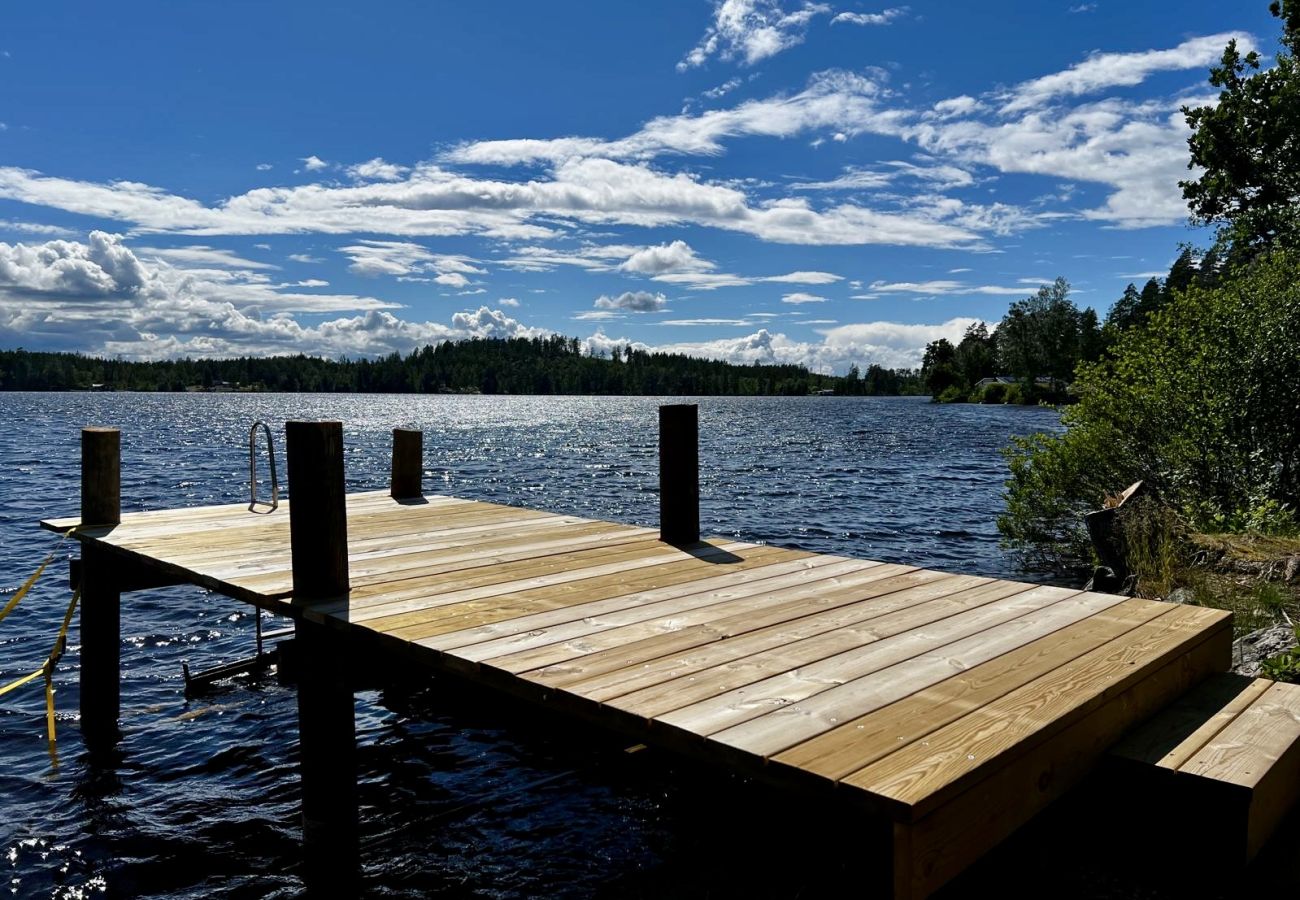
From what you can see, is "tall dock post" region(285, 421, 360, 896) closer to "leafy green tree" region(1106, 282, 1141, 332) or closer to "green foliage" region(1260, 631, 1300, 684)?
"green foliage" region(1260, 631, 1300, 684)

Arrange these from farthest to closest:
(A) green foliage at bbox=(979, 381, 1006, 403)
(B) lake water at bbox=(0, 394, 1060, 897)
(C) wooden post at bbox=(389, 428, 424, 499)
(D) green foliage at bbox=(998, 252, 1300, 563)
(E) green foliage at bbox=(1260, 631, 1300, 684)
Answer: (A) green foliage at bbox=(979, 381, 1006, 403) → (D) green foliage at bbox=(998, 252, 1300, 563) → (C) wooden post at bbox=(389, 428, 424, 499) → (E) green foliage at bbox=(1260, 631, 1300, 684) → (B) lake water at bbox=(0, 394, 1060, 897)

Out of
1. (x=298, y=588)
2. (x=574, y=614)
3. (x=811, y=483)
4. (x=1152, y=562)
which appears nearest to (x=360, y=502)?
(x=298, y=588)

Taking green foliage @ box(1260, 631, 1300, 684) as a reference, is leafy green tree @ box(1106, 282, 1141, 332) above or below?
above

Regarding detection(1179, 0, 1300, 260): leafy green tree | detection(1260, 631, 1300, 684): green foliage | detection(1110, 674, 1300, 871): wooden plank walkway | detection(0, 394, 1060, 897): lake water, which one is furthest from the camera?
detection(1179, 0, 1300, 260): leafy green tree

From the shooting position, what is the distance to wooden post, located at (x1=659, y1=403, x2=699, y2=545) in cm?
725

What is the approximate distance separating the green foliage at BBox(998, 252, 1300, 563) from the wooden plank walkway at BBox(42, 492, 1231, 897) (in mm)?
8454

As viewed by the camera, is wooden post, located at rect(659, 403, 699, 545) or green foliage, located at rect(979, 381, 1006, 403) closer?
wooden post, located at rect(659, 403, 699, 545)

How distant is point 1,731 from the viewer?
8562mm

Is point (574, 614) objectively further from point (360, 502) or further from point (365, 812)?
point (360, 502)

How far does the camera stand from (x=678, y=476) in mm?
7297

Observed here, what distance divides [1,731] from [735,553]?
749cm

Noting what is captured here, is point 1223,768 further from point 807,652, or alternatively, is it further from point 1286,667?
point 1286,667

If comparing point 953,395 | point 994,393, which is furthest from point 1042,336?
point 953,395

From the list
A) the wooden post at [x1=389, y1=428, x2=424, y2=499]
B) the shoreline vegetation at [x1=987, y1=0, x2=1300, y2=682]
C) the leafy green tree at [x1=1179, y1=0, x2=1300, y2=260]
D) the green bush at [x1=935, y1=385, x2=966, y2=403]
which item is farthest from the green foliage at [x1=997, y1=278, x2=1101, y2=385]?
the wooden post at [x1=389, y1=428, x2=424, y2=499]
